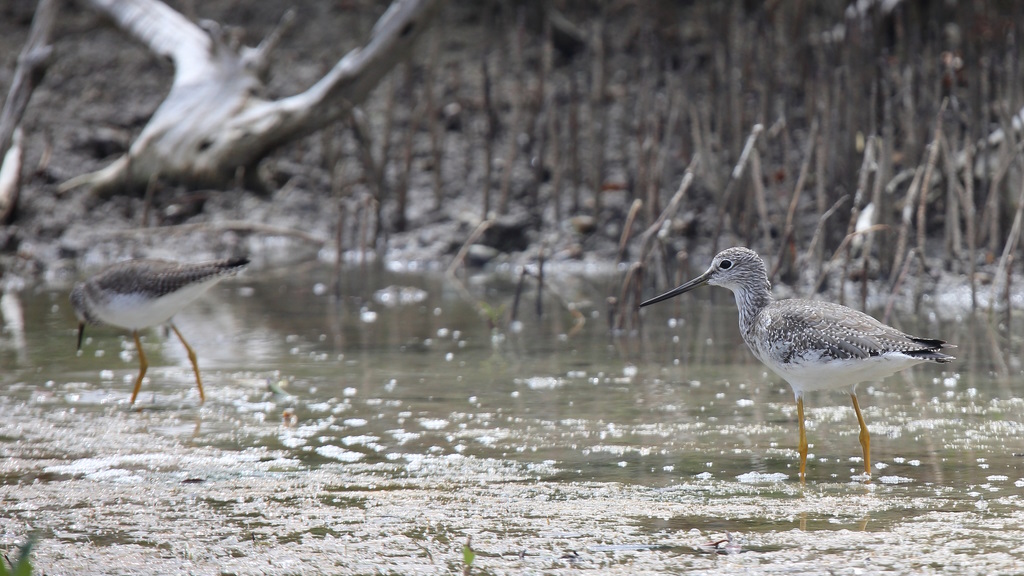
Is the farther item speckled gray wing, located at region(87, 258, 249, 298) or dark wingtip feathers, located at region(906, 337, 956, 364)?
speckled gray wing, located at region(87, 258, 249, 298)

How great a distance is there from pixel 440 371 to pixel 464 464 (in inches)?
88.2

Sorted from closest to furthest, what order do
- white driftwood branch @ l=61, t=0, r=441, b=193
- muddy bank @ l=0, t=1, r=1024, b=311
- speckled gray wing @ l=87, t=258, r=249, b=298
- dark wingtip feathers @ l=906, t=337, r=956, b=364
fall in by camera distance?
dark wingtip feathers @ l=906, t=337, r=956, b=364
speckled gray wing @ l=87, t=258, r=249, b=298
muddy bank @ l=0, t=1, r=1024, b=311
white driftwood branch @ l=61, t=0, r=441, b=193

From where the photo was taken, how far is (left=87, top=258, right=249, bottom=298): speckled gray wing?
699 centimetres

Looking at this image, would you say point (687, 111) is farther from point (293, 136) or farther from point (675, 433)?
point (675, 433)

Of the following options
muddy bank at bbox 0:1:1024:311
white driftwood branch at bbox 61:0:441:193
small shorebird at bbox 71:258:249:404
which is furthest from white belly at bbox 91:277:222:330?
white driftwood branch at bbox 61:0:441:193

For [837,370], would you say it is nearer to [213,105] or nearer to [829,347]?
[829,347]

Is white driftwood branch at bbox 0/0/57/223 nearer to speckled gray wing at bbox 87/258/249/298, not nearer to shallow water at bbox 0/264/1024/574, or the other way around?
shallow water at bbox 0/264/1024/574

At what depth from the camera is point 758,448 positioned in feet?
17.9

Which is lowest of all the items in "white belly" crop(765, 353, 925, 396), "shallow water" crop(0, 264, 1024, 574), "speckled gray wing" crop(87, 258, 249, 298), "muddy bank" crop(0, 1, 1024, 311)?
"shallow water" crop(0, 264, 1024, 574)

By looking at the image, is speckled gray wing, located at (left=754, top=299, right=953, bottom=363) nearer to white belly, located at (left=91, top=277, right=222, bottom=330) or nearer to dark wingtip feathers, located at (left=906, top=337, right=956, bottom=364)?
dark wingtip feathers, located at (left=906, top=337, right=956, bottom=364)

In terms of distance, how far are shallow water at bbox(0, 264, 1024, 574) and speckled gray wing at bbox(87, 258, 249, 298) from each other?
1.98ft

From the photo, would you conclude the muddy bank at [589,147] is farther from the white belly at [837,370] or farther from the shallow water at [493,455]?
the white belly at [837,370]

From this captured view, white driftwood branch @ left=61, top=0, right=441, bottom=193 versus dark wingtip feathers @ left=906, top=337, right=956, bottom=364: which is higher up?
white driftwood branch @ left=61, top=0, right=441, bottom=193

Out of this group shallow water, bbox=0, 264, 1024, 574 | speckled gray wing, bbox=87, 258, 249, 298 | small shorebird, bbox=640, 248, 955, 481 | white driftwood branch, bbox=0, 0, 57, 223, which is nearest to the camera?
shallow water, bbox=0, 264, 1024, 574
